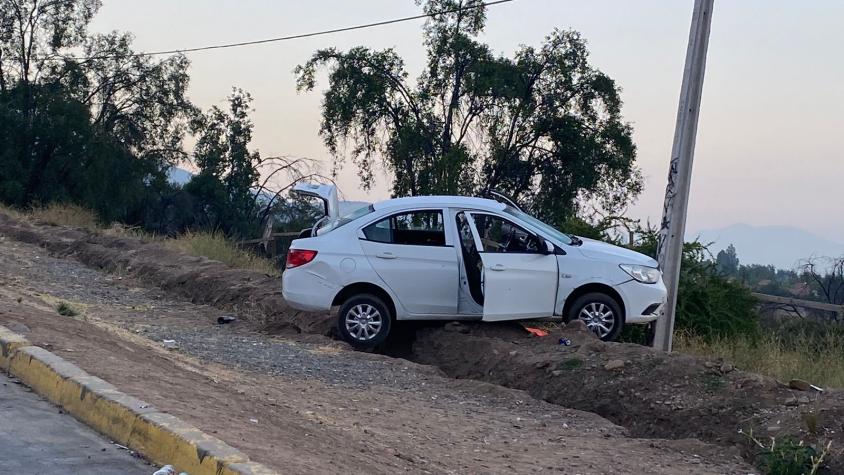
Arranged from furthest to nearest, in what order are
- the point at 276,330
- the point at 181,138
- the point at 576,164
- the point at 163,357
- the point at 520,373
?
the point at 181,138, the point at 576,164, the point at 276,330, the point at 520,373, the point at 163,357

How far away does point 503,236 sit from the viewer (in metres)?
11.6

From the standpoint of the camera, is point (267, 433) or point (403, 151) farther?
point (403, 151)

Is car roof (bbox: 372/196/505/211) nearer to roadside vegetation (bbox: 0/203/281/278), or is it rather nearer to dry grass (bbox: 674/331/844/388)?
dry grass (bbox: 674/331/844/388)

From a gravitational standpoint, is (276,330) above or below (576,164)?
below

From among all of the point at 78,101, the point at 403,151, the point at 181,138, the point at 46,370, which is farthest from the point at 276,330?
the point at 181,138

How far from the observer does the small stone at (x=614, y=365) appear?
9617mm

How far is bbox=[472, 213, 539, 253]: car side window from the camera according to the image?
452 inches

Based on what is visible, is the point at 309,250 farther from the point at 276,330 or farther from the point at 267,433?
the point at 267,433

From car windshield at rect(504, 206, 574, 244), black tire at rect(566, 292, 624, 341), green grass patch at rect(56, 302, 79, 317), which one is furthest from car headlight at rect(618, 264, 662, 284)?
green grass patch at rect(56, 302, 79, 317)

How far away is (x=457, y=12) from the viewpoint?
98.4 feet

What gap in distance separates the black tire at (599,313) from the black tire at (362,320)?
2174 millimetres

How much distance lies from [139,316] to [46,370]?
657 cm

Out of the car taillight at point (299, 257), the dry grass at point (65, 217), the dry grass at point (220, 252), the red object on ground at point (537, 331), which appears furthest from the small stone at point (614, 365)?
the dry grass at point (65, 217)

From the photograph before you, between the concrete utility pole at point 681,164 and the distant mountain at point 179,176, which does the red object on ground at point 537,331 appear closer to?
the concrete utility pole at point 681,164
